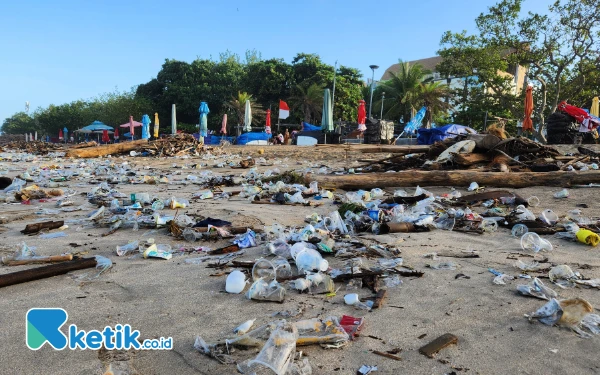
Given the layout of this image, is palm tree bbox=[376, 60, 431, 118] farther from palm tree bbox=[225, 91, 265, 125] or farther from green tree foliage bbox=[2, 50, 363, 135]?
palm tree bbox=[225, 91, 265, 125]

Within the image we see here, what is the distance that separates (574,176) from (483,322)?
442 cm

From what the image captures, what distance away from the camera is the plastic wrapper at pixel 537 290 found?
184 cm

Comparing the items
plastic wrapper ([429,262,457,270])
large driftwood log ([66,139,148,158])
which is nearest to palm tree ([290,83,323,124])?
large driftwood log ([66,139,148,158])

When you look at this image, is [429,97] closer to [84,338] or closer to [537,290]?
[537,290]

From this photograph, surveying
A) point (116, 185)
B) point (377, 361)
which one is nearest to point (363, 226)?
point (377, 361)

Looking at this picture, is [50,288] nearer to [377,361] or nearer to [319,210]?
[377,361]

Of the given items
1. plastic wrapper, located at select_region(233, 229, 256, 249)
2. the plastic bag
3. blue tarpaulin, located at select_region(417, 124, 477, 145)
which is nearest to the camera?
the plastic bag

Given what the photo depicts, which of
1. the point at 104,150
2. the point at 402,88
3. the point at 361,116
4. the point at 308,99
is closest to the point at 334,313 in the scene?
the point at 104,150

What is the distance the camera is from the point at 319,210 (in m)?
4.18

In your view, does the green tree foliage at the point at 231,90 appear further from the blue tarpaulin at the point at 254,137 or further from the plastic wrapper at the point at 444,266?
the plastic wrapper at the point at 444,266

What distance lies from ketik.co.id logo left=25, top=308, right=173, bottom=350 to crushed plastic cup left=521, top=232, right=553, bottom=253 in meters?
2.31

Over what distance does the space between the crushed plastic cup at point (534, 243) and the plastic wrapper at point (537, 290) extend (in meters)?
0.76

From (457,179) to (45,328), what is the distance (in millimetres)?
4877

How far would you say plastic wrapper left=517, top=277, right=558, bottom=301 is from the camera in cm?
184
